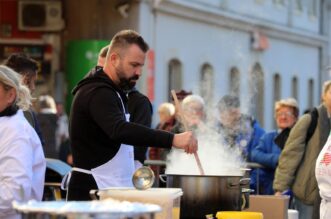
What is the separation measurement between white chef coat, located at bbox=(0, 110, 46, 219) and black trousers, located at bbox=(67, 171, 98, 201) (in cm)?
34

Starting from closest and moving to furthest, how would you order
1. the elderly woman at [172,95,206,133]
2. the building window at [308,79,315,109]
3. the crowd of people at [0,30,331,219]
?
1. the crowd of people at [0,30,331,219]
2. the elderly woman at [172,95,206,133]
3. the building window at [308,79,315,109]

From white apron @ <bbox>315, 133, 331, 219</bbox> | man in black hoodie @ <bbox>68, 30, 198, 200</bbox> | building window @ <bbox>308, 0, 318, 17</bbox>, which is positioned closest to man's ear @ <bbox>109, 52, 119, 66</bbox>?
man in black hoodie @ <bbox>68, 30, 198, 200</bbox>

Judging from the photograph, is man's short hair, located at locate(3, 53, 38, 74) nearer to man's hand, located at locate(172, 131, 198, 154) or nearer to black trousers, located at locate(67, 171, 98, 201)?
black trousers, located at locate(67, 171, 98, 201)

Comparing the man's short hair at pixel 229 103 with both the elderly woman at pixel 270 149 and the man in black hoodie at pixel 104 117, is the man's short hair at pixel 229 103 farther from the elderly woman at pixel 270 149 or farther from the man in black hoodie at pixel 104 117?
the man in black hoodie at pixel 104 117

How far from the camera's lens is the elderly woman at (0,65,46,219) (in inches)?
230

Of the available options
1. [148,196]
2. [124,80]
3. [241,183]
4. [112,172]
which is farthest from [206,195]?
[148,196]

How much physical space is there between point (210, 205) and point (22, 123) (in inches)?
51.9

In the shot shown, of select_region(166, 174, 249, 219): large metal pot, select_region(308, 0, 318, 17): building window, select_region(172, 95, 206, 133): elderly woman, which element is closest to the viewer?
select_region(166, 174, 249, 219): large metal pot

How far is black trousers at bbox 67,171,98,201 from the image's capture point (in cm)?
652

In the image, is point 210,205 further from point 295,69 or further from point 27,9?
point 295,69

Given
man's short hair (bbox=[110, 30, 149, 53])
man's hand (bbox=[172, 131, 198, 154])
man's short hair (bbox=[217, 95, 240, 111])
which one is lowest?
man's hand (bbox=[172, 131, 198, 154])

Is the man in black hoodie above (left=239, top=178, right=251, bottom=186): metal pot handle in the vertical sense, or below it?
above

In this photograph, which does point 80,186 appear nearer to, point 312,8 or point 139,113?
point 139,113

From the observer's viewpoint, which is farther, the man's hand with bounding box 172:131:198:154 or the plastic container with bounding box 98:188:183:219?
the man's hand with bounding box 172:131:198:154
